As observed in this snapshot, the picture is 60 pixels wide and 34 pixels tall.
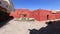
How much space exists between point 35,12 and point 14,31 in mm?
11372

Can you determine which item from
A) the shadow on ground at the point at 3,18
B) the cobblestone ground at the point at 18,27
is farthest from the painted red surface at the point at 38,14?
the cobblestone ground at the point at 18,27

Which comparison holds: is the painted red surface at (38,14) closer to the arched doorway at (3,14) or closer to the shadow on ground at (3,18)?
the shadow on ground at (3,18)

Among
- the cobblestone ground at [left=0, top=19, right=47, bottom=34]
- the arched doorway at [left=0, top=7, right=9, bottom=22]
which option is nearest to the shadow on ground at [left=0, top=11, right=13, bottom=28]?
the arched doorway at [left=0, top=7, right=9, bottom=22]

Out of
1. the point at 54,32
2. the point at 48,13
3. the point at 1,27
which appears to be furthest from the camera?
the point at 48,13

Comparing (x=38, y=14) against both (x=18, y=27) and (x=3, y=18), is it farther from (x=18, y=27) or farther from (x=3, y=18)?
(x=18, y=27)

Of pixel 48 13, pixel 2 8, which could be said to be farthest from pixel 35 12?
pixel 2 8

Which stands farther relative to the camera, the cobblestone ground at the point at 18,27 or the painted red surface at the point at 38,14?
the painted red surface at the point at 38,14

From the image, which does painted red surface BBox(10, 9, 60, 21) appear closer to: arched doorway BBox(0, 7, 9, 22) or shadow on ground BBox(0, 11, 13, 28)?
shadow on ground BBox(0, 11, 13, 28)

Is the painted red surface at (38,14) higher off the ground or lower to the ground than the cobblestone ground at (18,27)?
higher

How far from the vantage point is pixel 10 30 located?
84.5ft

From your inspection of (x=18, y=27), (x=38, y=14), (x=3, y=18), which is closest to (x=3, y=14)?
(x=3, y=18)

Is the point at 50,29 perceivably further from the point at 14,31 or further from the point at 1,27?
the point at 1,27

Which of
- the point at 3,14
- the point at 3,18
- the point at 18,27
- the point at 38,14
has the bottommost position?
the point at 18,27

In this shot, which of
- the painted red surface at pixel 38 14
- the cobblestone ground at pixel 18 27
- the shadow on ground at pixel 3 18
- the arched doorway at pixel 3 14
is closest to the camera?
the cobblestone ground at pixel 18 27
